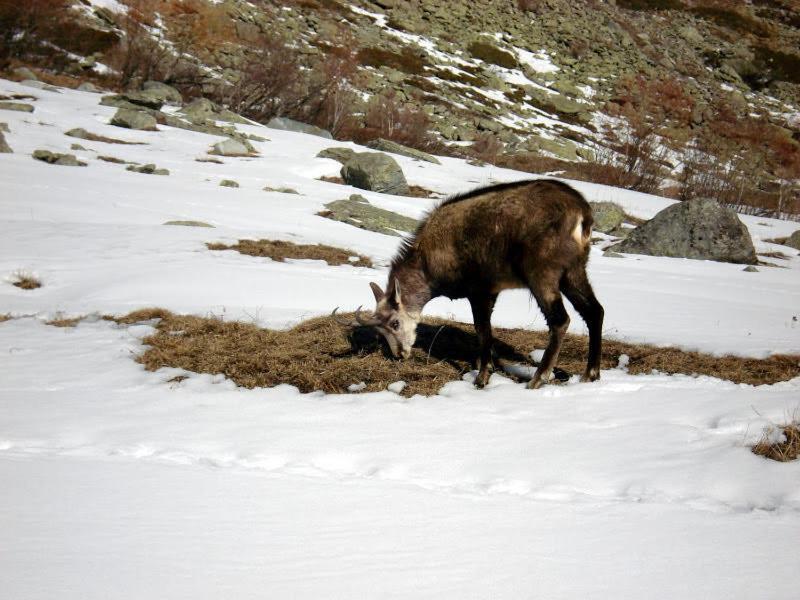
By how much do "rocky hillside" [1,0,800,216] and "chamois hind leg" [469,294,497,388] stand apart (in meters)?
25.0

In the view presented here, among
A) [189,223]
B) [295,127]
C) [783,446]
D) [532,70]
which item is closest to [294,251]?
[189,223]

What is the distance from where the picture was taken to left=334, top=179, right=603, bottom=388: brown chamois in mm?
5250

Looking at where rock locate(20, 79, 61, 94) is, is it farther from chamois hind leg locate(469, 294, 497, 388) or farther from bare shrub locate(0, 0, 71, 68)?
chamois hind leg locate(469, 294, 497, 388)

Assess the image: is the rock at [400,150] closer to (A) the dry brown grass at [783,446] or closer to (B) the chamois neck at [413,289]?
(B) the chamois neck at [413,289]

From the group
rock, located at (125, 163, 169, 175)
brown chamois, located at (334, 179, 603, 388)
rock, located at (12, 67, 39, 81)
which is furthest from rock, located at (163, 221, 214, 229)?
rock, located at (12, 67, 39, 81)

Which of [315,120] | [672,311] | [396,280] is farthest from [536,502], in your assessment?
[315,120]

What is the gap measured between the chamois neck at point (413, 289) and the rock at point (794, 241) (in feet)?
56.1

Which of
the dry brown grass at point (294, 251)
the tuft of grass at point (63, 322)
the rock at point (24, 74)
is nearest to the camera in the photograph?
the tuft of grass at point (63, 322)

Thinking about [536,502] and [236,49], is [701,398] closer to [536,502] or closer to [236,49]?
[536,502]

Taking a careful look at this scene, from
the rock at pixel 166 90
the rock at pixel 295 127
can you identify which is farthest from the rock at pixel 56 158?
the rock at pixel 295 127

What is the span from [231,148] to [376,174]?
5.42 m

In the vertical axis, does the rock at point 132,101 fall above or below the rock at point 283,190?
above

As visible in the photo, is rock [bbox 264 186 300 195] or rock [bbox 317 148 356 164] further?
rock [bbox 317 148 356 164]

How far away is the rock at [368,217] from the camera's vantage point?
1473 centimetres
